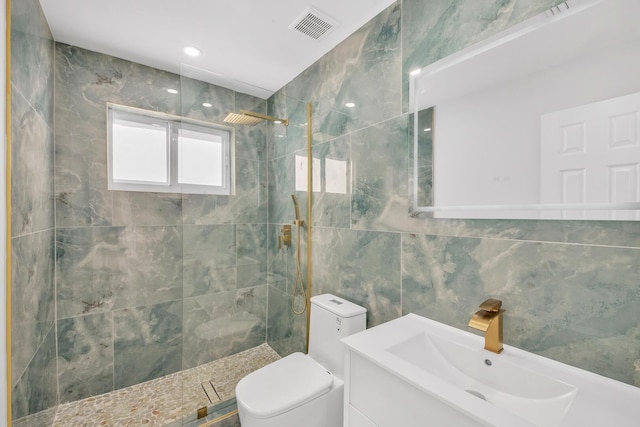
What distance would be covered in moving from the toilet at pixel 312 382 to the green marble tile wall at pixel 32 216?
99 centimetres

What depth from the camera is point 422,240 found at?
4.32 ft

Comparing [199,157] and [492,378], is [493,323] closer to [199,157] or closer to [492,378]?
[492,378]

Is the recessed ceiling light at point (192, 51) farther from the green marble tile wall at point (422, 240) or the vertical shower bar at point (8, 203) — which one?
the vertical shower bar at point (8, 203)

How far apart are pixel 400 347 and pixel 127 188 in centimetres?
223

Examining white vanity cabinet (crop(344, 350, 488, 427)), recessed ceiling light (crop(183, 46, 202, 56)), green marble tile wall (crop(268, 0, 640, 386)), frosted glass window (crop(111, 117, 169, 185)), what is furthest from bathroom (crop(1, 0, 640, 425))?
white vanity cabinet (crop(344, 350, 488, 427))

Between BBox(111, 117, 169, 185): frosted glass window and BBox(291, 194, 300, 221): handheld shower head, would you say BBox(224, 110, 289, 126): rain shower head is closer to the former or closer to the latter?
BBox(291, 194, 300, 221): handheld shower head

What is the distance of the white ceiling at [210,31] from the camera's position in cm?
153

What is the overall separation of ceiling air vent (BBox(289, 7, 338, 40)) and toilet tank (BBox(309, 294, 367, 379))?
1.71 m

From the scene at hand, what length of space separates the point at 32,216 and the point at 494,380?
7.30 feet

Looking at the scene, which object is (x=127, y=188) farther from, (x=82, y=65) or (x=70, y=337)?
(x=70, y=337)

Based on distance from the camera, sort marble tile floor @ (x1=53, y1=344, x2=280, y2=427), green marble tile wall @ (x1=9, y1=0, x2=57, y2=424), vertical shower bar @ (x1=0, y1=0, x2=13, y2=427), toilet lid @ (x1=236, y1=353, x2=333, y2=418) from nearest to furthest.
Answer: vertical shower bar @ (x1=0, y1=0, x2=13, y2=427), green marble tile wall @ (x1=9, y1=0, x2=57, y2=424), toilet lid @ (x1=236, y1=353, x2=333, y2=418), marble tile floor @ (x1=53, y1=344, x2=280, y2=427)

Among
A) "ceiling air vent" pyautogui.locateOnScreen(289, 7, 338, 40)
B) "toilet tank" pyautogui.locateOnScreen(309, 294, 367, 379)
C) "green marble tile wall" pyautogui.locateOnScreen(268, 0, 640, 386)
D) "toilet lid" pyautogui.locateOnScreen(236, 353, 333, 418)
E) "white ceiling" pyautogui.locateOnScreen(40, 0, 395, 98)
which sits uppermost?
"white ceiling" pyautogui.locateOnScreen(40, 0, 395, 98)

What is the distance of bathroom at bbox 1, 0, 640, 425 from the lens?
0.94 m

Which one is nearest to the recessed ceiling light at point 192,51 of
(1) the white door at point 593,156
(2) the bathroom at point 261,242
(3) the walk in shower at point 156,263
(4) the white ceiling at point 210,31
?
(4) the white ceiling at point 210,31
